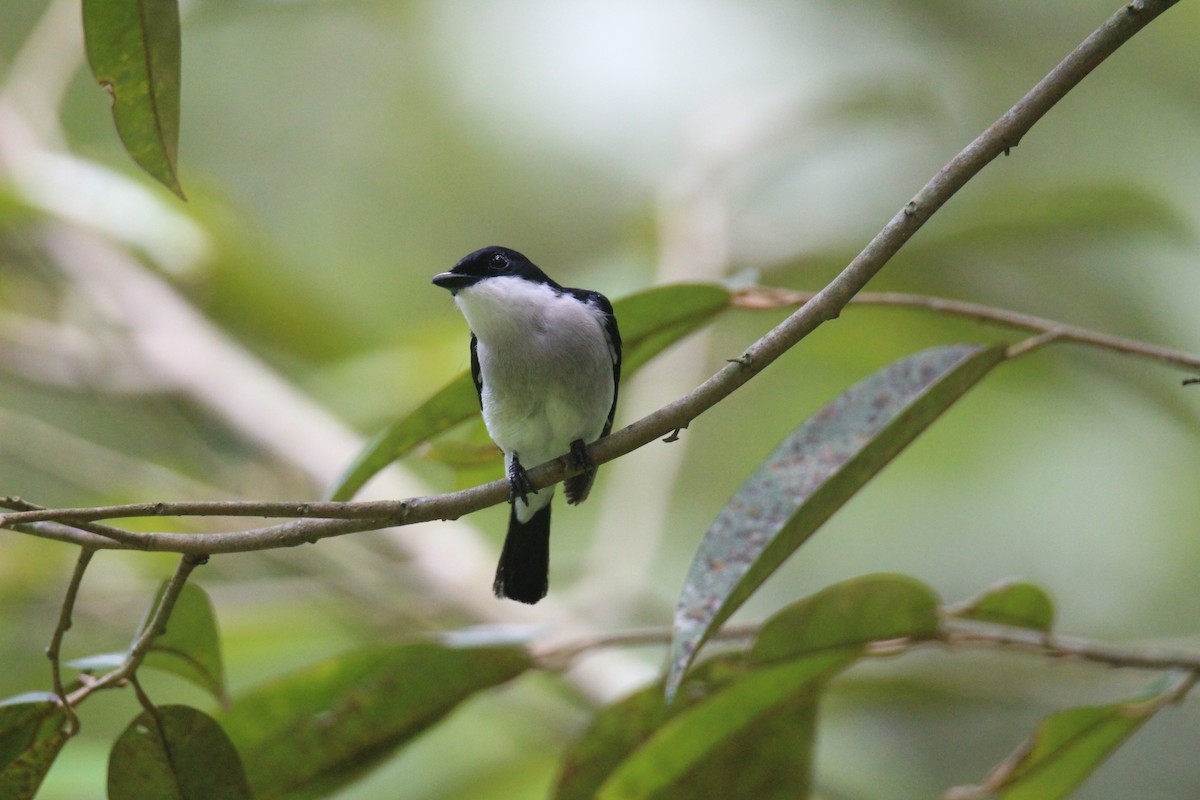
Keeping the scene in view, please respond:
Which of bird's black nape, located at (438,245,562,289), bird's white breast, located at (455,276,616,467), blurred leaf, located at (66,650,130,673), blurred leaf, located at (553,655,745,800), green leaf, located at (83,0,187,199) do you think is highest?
green leaf, located at (83,0,187,199)

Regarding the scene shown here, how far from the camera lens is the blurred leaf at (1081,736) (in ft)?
8.55

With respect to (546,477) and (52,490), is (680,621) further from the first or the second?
(52,490)

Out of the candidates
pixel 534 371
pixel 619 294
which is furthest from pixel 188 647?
pixel 619 294

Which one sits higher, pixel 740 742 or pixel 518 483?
pixel 518 483

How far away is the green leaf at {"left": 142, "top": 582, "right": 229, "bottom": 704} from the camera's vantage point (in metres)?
2.15

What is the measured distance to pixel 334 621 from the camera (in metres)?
5.08

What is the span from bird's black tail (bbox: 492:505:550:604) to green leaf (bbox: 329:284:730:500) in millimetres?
679

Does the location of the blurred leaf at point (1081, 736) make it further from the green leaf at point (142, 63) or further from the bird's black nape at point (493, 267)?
the green leaf at point (142, 63)

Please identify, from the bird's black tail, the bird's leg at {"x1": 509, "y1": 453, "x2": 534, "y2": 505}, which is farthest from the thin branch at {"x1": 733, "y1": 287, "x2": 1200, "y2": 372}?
the bird's black tail

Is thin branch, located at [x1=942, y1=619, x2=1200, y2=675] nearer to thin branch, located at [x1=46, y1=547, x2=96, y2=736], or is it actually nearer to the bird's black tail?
the bird's black tail

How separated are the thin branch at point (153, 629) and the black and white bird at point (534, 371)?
1.25 metres

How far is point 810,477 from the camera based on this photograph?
2416 mm

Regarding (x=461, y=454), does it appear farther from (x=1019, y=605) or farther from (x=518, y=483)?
(x=1019, y=605)

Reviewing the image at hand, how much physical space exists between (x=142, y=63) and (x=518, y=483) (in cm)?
101
